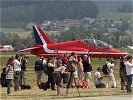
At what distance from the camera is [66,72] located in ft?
82.5

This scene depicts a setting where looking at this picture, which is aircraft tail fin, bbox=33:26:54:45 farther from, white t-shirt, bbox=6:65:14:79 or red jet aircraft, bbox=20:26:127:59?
white t-shirt, bbox=6:65:14:79

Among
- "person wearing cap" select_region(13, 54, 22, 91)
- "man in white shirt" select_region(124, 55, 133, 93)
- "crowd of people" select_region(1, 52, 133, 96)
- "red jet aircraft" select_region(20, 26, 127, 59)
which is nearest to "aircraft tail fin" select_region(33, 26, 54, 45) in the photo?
"red jet aircraft" select_region(20, 26, 127, 59)

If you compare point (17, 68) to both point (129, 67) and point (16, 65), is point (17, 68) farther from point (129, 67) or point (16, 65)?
point (129, 67)

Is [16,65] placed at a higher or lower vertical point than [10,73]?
higher

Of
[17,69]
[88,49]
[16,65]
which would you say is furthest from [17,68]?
[88,49]

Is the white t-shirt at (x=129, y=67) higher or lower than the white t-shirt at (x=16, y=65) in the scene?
lower

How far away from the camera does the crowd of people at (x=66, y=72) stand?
24797 mm

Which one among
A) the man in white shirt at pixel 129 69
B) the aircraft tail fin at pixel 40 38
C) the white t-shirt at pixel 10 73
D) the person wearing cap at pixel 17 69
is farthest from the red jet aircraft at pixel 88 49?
the white t-shirt at pixel 10 73

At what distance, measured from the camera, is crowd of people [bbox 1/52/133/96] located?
24.8 m

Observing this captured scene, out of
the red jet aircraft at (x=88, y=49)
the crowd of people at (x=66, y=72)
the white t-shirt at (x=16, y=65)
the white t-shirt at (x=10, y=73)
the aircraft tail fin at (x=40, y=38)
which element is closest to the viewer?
the crowd of people at (x=66, y=72)

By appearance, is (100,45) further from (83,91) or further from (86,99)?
(86,99)

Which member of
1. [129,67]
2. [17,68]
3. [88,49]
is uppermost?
[88,49]

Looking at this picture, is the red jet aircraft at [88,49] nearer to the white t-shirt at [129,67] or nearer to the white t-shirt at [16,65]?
the white t-shirt at [16,65]

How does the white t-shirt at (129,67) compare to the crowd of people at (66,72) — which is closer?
the crowd of people at (66,72)
